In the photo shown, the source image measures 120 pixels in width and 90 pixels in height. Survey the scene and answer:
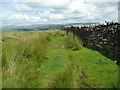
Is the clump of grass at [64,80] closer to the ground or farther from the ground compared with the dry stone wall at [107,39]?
closer to the ground

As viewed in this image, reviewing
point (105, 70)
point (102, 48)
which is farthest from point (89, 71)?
point (102, 48)

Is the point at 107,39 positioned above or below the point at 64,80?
above

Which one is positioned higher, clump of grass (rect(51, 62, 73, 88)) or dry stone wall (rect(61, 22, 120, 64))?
dry stone wall (rect(61, 22, 120, 64))

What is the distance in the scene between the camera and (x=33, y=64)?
231 inches

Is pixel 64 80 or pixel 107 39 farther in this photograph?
pixel 107 39

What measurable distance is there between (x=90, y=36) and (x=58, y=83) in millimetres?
8643

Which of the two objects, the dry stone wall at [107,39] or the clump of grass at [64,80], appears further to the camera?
the dry stone wall at [107,39]

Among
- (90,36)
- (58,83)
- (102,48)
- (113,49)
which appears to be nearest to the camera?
(58,83)

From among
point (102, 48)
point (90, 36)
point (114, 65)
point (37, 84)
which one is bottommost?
point (37, 84)

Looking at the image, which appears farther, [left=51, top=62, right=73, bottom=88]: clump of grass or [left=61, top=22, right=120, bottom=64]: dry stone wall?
[left=61, top=22, right=120, bottom=64]: dry stone wall

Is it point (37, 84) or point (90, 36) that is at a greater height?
point (90, 36)

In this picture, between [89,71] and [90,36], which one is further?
[90,36]

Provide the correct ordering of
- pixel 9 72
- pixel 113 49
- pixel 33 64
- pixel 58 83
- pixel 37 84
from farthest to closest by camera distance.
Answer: pixel 113 49, pixel 33 64, pixel 37 84, pixel 9 72, pixel 58 83

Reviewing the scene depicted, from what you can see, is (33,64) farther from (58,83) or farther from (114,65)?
(114,65)
